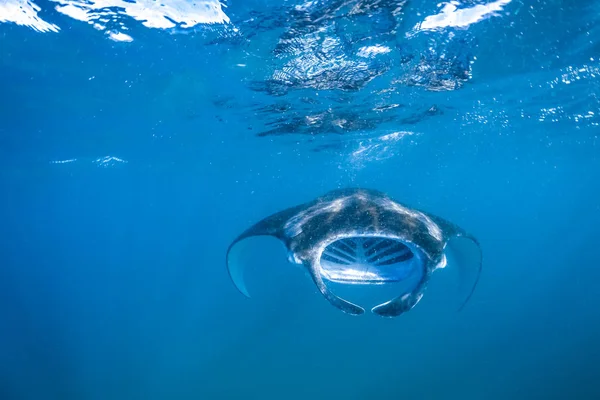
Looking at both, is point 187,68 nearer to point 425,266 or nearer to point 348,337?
point 425,266

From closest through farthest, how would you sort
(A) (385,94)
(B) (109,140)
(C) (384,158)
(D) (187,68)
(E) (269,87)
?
(D) (187,68)
(E) (269,87)
(A) (385,94)
(B) (109,140)
(C) (384,158)

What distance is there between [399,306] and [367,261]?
243cm

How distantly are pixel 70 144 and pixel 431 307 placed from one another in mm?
24049

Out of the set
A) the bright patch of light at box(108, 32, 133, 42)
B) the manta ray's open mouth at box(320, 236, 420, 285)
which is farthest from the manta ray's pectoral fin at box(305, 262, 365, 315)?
the bright patch of light at box(108, 32, 133, 42)

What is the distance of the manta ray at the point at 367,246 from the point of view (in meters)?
4.59

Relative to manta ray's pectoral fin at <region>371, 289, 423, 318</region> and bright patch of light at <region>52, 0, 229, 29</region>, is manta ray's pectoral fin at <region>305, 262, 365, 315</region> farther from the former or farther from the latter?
bright patch of light at <region>52, 0, 229, 29</region>

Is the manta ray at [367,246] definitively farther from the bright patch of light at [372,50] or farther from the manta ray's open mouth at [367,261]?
the bright patch of light at [372,50]

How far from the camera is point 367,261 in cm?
661

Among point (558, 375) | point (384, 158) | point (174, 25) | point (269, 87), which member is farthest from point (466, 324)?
point (174, 25)

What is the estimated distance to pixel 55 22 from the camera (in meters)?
8.68

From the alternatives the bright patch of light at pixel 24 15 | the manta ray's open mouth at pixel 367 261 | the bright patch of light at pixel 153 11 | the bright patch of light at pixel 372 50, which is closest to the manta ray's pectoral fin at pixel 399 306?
the manta ray's open mouth at pixel 367 261

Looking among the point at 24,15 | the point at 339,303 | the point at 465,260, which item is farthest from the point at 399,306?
the point at 24,15

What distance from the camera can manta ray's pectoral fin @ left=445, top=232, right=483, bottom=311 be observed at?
5.56m

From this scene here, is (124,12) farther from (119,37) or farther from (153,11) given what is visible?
(119,37)
